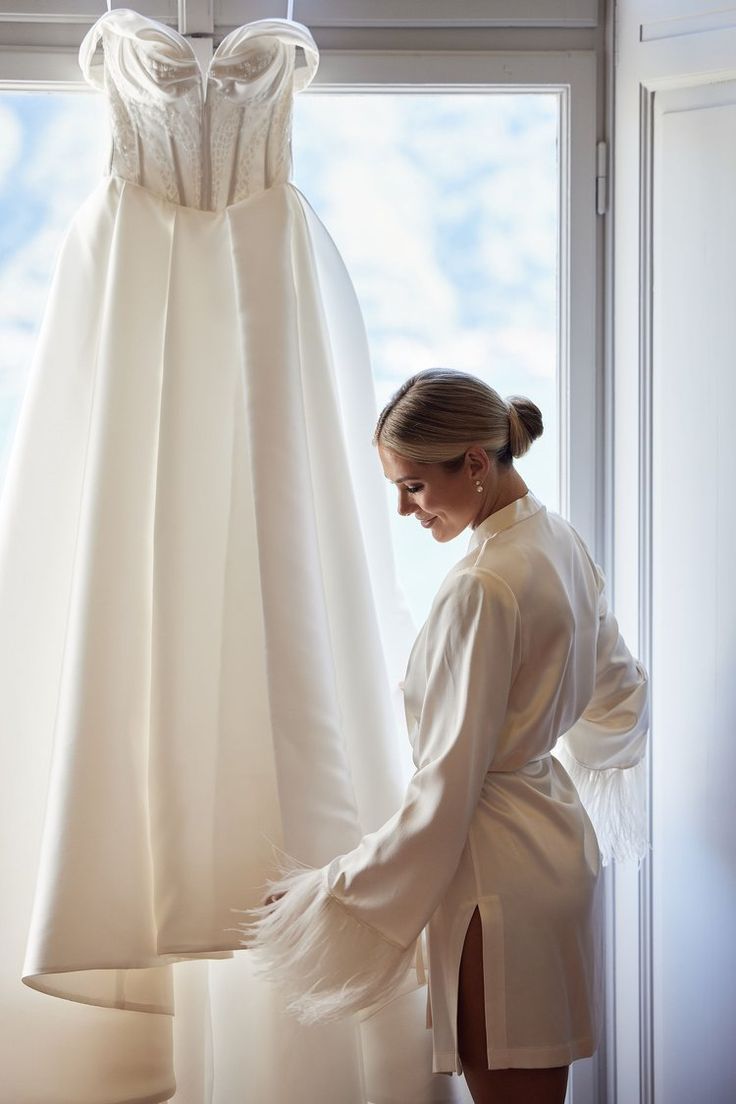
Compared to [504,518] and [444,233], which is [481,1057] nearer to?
[504,518]

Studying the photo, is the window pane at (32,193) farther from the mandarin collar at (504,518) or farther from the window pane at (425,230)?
the mandarin collar at (504,518)

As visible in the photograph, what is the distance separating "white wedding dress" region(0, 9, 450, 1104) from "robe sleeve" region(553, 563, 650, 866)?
266mm

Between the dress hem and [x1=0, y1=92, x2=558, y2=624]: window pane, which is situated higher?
[x1=0, y1=92, x2=558, y2=624]: window pane

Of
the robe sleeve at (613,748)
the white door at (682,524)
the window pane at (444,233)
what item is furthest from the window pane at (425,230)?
the robe sleeve at (613,748)

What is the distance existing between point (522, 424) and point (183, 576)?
468 millimetres

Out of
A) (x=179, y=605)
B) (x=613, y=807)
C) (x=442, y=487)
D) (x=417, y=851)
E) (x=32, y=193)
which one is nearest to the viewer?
(x=417, y=851)

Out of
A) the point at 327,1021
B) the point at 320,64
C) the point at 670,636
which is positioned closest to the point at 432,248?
the point at 320,64

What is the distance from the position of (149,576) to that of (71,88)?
81 cm

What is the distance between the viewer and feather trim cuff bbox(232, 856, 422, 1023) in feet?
3.65

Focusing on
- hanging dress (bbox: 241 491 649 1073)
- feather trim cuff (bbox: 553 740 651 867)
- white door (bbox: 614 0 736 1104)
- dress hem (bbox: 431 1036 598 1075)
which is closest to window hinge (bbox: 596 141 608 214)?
white door (bbox: 614 0 736 1104)

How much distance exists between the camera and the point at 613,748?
1392mm

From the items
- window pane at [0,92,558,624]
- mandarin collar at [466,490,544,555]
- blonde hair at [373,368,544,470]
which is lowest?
mandarin collar at [466,490,544,555]

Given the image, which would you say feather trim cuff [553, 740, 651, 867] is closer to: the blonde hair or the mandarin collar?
the mandarin collar

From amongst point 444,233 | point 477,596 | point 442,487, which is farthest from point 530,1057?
point 444,233
